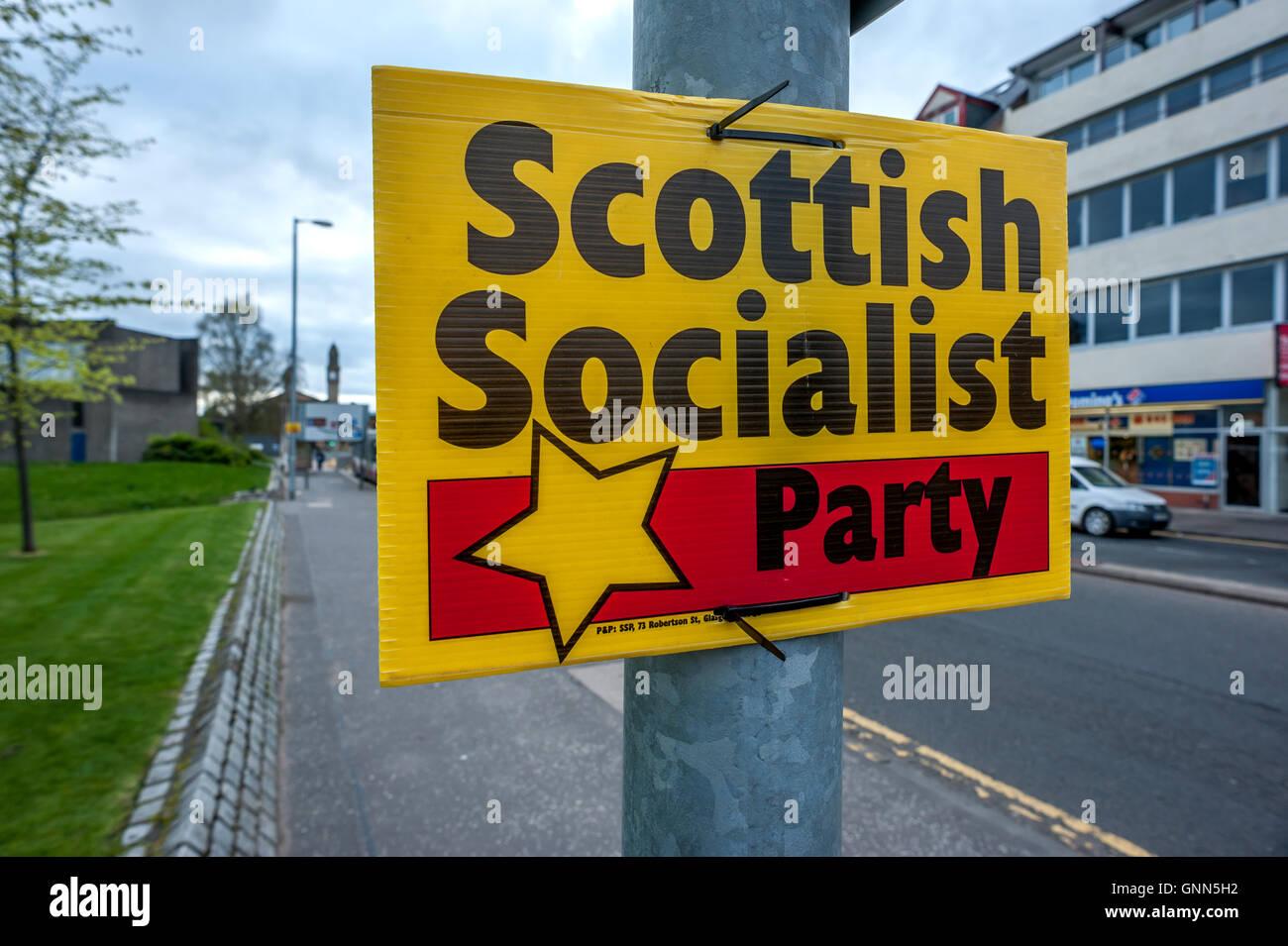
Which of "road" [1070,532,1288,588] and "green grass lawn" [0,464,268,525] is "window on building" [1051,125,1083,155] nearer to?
"road" [1070,532,1288,588]

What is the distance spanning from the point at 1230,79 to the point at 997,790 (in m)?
23.5

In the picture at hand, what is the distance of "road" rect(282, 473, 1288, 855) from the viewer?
354 cm

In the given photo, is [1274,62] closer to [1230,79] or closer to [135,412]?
[1230,79]

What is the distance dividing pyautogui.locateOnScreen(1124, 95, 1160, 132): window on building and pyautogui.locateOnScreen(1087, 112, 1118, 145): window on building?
0.34 meters

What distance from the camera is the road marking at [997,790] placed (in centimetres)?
345

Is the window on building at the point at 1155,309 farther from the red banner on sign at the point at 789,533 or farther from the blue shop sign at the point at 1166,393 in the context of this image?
the red banner on sign at the point at 789,533

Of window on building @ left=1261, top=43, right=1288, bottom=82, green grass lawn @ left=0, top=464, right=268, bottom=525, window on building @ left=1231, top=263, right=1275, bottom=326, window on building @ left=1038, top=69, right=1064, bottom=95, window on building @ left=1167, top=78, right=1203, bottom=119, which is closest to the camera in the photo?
green grass lawn @ left=0, top=464, right=268, bottom=525

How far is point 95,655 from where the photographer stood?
17.5ft

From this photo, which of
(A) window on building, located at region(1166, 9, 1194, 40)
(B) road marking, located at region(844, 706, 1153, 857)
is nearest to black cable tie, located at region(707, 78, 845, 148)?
(B) road marking, located at region(844, 706, 1153, 857)

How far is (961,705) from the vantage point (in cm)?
527

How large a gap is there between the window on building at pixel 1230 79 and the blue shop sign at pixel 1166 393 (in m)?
7.83

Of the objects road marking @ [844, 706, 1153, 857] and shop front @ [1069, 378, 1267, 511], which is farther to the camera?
shop front @ [1069, 378, 1267, 511]

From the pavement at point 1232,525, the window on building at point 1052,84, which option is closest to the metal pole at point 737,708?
the pavement at point 1232,525

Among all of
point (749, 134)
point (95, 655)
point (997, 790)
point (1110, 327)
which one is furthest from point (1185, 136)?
point (95, 655)
